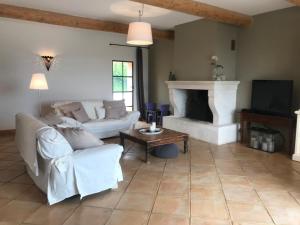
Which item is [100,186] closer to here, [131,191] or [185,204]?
[131,191]

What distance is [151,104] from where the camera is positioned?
7742 millimetres

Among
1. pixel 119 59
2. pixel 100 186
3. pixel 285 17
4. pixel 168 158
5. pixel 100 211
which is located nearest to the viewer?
pixel 100 211

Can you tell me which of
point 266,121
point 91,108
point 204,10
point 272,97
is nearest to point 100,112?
point 91,108

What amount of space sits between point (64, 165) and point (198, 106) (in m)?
3.88

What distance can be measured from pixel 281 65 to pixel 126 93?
4.32 m

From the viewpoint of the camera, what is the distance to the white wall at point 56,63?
570 centimetres

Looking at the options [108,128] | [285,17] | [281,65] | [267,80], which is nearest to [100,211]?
[108,128]

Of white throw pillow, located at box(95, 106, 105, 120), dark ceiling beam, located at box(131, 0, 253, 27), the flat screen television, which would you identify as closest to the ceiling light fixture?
dark ceiling beam, located at box(131, 0, 253, 27)

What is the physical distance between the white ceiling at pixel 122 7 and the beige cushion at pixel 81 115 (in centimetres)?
199

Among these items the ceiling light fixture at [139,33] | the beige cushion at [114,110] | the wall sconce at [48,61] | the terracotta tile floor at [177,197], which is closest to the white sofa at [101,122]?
the beige cushion at [114,110]

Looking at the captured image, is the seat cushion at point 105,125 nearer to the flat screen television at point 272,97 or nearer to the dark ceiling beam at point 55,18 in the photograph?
the dark ceiling beam at point 55,18

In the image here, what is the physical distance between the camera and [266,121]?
15.4 feet

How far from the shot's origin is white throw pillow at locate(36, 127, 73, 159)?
2.54m

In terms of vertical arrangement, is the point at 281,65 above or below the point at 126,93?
above
